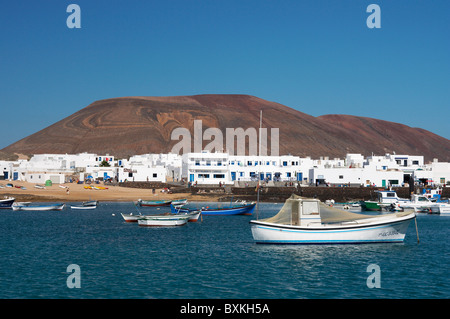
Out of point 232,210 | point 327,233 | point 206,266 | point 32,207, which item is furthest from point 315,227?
point 32,207

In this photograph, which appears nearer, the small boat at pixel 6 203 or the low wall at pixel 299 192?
the small boat at pixel 6 203

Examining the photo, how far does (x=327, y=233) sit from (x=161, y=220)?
67.1 feet

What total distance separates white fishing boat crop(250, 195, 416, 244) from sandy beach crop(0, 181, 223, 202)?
53.5 meters

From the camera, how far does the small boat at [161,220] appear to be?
5122 centimetres

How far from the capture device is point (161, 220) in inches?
2031

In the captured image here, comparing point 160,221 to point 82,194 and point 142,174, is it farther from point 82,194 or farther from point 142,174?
point 142,174

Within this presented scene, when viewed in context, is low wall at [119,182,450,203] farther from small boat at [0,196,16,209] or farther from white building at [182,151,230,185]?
small boat at [0,196,16,209]

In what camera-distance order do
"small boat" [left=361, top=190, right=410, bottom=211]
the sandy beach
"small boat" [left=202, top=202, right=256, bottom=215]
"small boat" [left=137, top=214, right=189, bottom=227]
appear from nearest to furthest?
1. "small boat" [left=137, top=214, right=189, bottom=227]
2. "small boat" [left=202, top=202, right=256, bottom=215]
3. "small boat" [left=361, top=190, right=410, bottom=211]
4. the sandy beach

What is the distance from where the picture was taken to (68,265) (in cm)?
3061

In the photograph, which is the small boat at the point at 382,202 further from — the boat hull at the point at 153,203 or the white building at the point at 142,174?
the white building at the point at 142,174

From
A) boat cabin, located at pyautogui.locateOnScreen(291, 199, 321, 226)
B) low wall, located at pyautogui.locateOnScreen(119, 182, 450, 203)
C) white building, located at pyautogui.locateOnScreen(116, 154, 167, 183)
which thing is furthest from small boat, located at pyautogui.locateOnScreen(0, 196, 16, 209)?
boat cabin, located at pyautogui.locateOnScreen(291, 199, 321, 226)

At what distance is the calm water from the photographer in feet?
80.6

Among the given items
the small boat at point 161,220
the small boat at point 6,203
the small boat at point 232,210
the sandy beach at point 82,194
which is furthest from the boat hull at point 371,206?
the small boat at point 6,203

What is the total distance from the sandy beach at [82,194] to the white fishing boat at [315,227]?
53.5 metres
